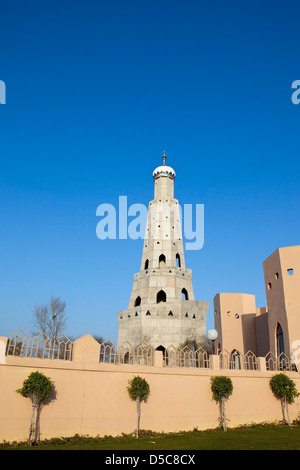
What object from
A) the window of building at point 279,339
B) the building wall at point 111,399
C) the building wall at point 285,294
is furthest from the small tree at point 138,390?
the window of building at point 279,339

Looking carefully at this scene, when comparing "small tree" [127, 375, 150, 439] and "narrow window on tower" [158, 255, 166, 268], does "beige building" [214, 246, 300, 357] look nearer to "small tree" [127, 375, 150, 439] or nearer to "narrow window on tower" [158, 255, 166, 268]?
"small tree" [127, 375, 150, 439]

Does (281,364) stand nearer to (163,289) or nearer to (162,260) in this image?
(163,289)

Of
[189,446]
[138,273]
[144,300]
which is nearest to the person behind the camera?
[189,446]

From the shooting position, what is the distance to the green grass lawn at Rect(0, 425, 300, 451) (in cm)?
972

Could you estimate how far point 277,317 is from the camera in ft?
63.8

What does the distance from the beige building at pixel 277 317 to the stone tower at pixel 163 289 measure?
778 centimetres

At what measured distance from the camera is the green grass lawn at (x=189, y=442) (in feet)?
31.9

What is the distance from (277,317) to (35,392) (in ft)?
45.6

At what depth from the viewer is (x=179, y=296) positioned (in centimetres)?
3631

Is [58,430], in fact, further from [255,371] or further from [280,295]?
[280,295]

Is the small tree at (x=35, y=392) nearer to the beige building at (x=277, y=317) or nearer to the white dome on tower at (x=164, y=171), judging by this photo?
the beige building at (x=277, y=317)

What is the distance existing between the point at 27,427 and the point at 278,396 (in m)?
9.96

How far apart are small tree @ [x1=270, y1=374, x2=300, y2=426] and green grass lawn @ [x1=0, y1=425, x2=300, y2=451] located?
203 centimetres
